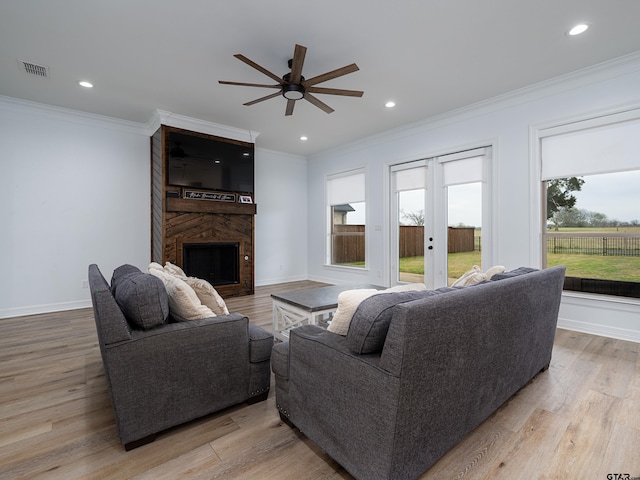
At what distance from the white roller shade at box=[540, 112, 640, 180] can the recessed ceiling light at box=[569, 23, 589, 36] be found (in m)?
→ 1.08

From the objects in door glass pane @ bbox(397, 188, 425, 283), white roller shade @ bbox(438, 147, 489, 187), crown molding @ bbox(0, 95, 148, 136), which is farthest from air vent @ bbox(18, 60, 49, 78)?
white roller shade @ bbox(438, 147, 489, 187)

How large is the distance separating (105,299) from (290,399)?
1070 millimetres

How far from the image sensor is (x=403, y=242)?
542cm

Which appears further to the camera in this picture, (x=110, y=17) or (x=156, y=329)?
(x=110, y=17)

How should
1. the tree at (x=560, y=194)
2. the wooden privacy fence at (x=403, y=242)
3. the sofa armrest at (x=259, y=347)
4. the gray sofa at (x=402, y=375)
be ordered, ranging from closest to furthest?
the gray sofa at (x=402, y=375), the sofa armrest at (x=259, y=347), the tree at (x=560, y=194), the wooden privacy fence at (x=403, y=242)

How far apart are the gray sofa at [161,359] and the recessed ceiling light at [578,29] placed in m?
3.60

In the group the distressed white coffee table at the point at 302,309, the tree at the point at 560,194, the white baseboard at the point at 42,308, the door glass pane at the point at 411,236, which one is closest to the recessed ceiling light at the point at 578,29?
the tree at the point at 560,194

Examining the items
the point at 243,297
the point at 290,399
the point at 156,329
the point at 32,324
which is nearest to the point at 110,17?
the point at 156,329

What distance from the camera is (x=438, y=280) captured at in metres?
4.85

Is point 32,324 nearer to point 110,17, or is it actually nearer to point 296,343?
point 110,17

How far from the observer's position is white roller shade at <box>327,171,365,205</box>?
239 inches

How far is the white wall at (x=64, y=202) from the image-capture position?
4.16m

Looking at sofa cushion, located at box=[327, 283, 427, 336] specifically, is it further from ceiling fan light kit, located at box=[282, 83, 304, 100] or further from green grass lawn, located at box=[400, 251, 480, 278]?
green grass lawn, located at box=[400, 251, 480, 278]

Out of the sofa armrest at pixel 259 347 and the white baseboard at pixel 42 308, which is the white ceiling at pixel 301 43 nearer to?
the sofa armrest at pixel 259 347
